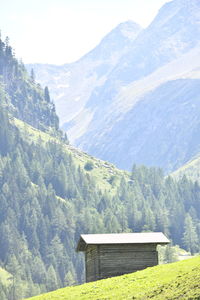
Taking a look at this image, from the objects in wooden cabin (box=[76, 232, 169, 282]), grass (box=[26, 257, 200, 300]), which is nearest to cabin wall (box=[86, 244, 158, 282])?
wooden cabin (box=[76, 232, 169, 282])

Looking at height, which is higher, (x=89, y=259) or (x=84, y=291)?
(x=89, y=259)

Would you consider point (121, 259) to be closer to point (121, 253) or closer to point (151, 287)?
point (121, 253)

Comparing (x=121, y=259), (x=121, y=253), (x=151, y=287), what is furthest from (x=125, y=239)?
(x=151, y=287)

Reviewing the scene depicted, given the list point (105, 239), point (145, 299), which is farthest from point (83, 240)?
point (145, 299)

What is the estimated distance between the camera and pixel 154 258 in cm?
8162

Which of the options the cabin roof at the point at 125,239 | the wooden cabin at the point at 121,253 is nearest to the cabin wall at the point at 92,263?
the wooden cabin at the point at 121,253

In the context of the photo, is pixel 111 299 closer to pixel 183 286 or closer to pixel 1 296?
pixel 183 286

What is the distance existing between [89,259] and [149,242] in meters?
9.21

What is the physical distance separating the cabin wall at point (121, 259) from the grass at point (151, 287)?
10.9 meters

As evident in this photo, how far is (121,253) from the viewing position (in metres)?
81.4

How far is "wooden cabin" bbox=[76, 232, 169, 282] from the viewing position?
80.4 metres

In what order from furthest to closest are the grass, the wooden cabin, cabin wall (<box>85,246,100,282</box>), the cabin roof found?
1. cabin wall (<box>85,246,100,282</box>)
2. the wooden cabin
3. the cabin roof
4. the grass

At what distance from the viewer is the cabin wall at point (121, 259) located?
8056 centimetres

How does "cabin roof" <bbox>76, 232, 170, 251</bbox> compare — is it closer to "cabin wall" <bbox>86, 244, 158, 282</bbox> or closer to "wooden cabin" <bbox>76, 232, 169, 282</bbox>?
"wooden cabin" <bbox>76, 232, 169, 282</bbox>
